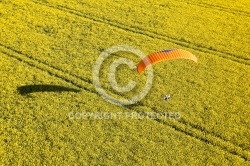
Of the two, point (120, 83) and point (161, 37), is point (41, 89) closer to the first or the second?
point (120, 83)

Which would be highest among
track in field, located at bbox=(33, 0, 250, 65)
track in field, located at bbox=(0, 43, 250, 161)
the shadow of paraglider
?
track in field, located at bbox=(33, 0, 250, 65)

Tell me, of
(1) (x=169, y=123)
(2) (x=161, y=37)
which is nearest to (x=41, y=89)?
(1) (x=169, y=123)

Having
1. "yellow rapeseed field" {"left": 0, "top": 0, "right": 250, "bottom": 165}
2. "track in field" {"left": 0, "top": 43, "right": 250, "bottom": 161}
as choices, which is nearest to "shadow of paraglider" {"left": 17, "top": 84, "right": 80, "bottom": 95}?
"yellow rapeseed field" {"left": 0, "top": 0, "right": 250, "bottom": 165}

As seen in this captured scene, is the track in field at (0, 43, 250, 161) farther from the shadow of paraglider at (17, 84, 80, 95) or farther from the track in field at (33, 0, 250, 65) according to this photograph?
the track in field at (33, 0, 250, 65)

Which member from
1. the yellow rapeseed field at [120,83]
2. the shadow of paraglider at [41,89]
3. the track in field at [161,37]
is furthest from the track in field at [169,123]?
the track in field at [161,37]

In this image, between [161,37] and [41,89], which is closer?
[41,89]

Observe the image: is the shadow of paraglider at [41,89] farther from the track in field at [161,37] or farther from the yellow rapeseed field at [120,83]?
the track in field at [161,37]

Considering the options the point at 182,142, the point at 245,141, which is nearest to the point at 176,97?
the point at 182,142

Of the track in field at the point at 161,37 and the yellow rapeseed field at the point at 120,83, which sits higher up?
the track in field at the point at 161,37

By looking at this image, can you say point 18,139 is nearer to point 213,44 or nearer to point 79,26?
point 79,26
